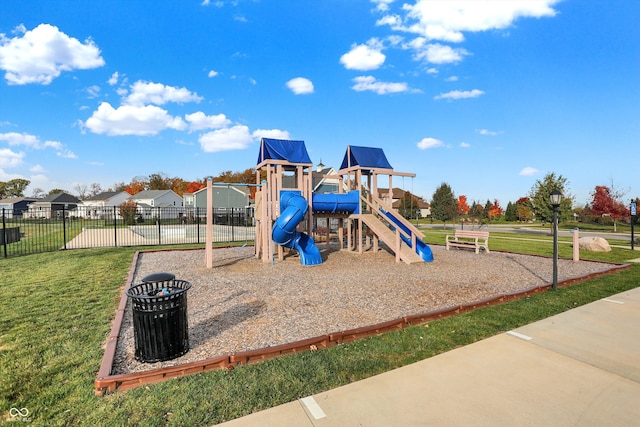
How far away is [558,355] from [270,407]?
3.61m

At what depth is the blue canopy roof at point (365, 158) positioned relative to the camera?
45.2 feet

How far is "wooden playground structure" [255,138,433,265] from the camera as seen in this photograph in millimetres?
11031

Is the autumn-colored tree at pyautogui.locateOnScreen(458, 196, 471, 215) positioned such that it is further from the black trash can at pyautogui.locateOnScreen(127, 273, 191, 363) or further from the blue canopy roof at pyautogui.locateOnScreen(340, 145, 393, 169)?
the black trash can at pyautogui.locateOnScreen(127, 273, 191, 363)

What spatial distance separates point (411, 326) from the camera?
5246 mm

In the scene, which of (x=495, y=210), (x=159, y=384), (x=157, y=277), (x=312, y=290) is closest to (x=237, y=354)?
(x=159, y=384)

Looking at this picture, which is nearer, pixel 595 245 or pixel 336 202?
pixel 336 202

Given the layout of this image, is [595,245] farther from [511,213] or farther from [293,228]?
[511,213]

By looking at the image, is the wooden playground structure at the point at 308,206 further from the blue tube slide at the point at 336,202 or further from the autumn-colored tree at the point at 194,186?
the autumn-colored tree at the point at 194,186

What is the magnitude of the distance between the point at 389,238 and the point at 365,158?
3.79 meters

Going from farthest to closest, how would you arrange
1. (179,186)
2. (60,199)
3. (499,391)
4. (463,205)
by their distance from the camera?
(179,186) → (60,199) → (463,205) → (499,391)

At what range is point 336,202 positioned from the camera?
12.9 meters

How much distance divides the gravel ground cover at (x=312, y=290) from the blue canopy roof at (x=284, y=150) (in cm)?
371

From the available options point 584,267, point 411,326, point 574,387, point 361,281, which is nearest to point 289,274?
point 361,281

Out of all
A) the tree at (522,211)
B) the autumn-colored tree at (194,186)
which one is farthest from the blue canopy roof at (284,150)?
the autumn-colored tree at (194,186)
